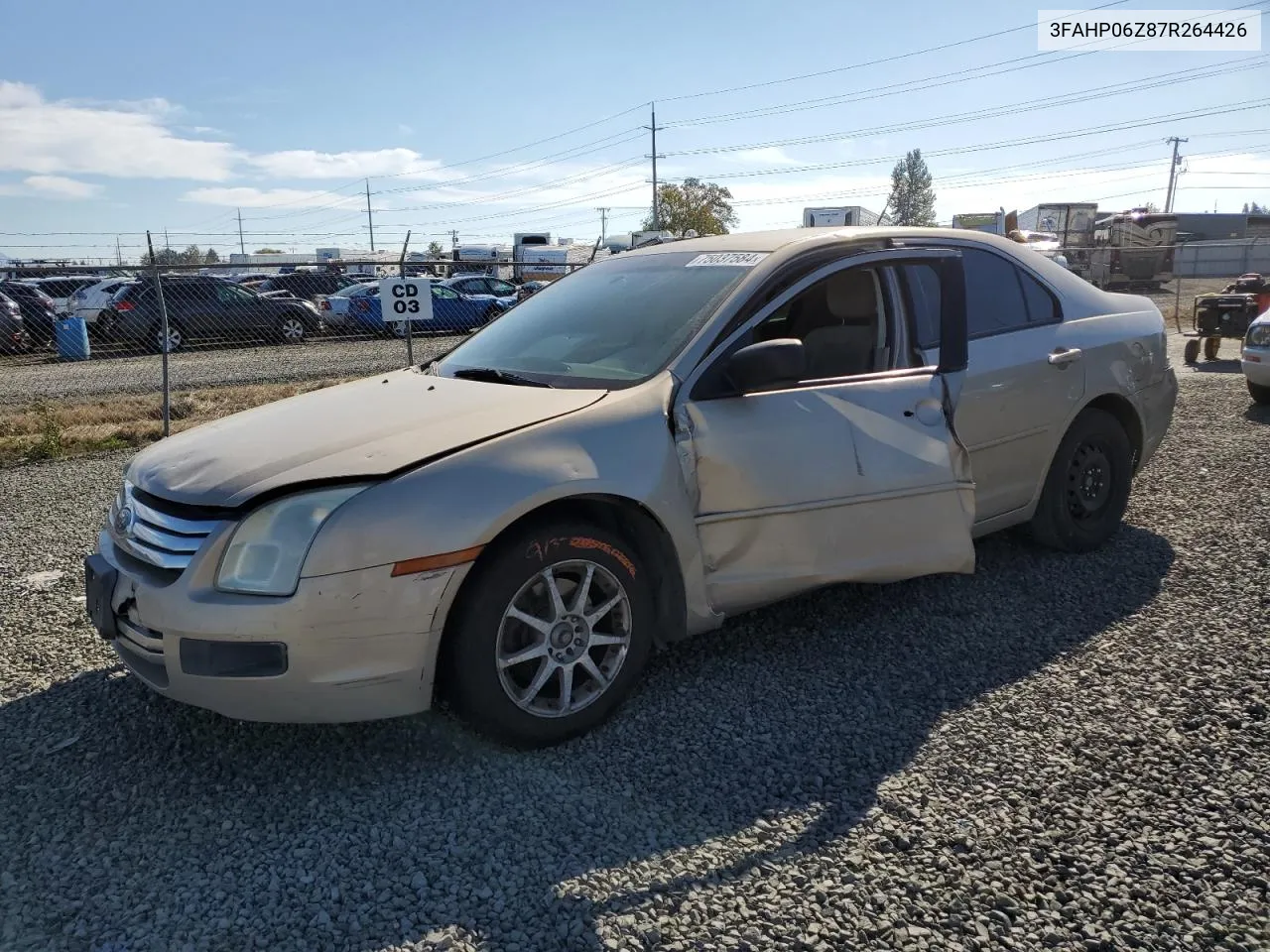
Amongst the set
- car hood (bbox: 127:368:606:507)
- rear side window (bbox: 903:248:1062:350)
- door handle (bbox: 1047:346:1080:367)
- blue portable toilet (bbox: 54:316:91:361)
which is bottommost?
blue portable toilet (bbox: 54:316:91:361)

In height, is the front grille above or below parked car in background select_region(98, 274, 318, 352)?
below

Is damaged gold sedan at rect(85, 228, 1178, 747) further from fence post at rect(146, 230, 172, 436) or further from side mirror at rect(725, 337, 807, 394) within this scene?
fence post at rect(146, 230, 172, 436)

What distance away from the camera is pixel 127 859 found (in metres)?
2.69

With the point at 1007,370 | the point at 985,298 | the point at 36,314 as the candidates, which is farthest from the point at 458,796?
the point at 36,314

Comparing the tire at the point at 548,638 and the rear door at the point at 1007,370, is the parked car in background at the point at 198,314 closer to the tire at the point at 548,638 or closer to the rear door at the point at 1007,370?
the rear door at the point at 1007,370

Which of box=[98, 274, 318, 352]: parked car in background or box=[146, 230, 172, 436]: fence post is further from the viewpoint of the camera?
box=[98, 274, 318, 352]: parked car in background

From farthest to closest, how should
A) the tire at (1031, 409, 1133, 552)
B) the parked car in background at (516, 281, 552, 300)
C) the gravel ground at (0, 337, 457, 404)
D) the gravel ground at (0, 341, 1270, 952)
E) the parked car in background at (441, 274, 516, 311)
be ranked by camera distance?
the parked car in background at (441, 274, 516, 311), the gravel ground at (0, 337, 457, 404), the parked car in background at (516, 281, 552, 300), the tire at (1031, 409, 1133, 552), the gravel ground at (0, 341, 1270, 952)

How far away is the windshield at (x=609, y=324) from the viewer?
3670 mm

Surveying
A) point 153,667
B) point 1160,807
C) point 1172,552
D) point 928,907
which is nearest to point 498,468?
point 153,667

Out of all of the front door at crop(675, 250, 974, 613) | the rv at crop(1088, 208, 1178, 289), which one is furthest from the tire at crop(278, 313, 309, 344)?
the rv at crop(1088, 208, 1178, 289)

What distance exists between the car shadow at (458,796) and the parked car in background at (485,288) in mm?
18504

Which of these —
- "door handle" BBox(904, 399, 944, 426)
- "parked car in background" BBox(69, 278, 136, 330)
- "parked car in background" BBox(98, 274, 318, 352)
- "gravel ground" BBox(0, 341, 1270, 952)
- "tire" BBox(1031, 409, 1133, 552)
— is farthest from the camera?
"parked car in background" BBox(69, 278, 136, 330)

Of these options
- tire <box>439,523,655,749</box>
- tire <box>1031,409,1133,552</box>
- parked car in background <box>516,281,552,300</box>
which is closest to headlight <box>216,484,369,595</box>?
tire <box>439,523,655,749</box>

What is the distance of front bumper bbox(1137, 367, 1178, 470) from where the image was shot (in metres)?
5.16
